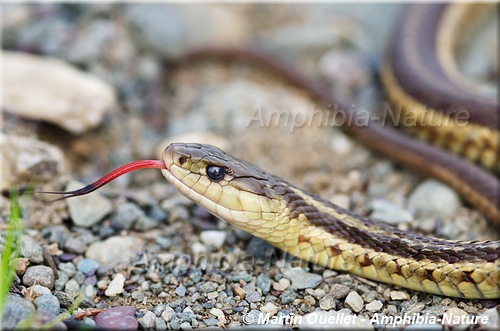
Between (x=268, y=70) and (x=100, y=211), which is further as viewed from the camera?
(x=268, y=70)

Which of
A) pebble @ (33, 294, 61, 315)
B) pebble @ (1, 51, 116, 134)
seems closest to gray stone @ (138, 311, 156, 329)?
pebble @ (33, 294, 61, 315)

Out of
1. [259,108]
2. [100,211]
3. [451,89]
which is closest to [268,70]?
[259,108]

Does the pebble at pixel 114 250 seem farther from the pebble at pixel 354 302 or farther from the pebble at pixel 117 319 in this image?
the pebble at pixel 354 302

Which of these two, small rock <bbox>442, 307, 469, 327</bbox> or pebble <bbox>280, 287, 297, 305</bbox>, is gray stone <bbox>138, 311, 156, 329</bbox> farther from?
small rock <bbox>442, 307, 469, 327</bbox>

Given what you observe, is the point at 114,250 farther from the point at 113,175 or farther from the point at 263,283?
the point at 263,283

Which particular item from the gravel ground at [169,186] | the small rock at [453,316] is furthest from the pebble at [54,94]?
the small rock at [453,316]

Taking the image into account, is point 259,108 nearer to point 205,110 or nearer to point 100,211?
point 205,110

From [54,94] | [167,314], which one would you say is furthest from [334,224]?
[54,94]
